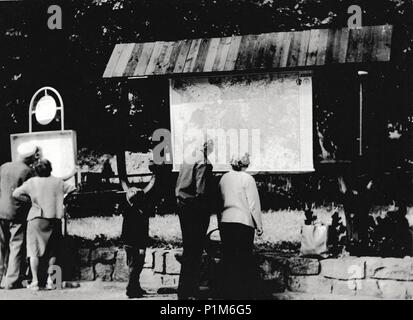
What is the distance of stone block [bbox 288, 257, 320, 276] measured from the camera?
334 inches

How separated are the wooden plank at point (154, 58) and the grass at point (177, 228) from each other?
3038 mm

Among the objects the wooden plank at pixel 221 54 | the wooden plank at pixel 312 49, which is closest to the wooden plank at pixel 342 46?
the wooden plank at pixel 312 49

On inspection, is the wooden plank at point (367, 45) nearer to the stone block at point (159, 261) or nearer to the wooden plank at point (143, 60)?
the wooden plank at point (143, 60)

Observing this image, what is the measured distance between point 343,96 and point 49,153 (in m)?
4.09

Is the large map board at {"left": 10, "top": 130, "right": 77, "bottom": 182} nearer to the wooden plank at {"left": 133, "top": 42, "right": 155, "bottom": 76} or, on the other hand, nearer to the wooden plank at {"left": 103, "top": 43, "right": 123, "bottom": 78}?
the wooden plank at {"left": 103, "top": 43, "right": 123, "bottom": 78}

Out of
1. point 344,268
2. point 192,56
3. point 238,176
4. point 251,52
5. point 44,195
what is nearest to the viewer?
point 238,176

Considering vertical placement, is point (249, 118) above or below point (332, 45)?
below

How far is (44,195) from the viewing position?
8805mm

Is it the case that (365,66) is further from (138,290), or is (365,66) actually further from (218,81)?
(138,290)

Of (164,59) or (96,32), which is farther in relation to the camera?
(96,32)

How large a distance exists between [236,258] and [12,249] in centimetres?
314

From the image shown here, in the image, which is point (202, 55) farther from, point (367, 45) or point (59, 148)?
point (59, 148)

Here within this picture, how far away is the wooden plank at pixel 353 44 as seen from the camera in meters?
8.44

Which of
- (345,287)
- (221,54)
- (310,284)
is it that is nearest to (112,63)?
(221,54)
